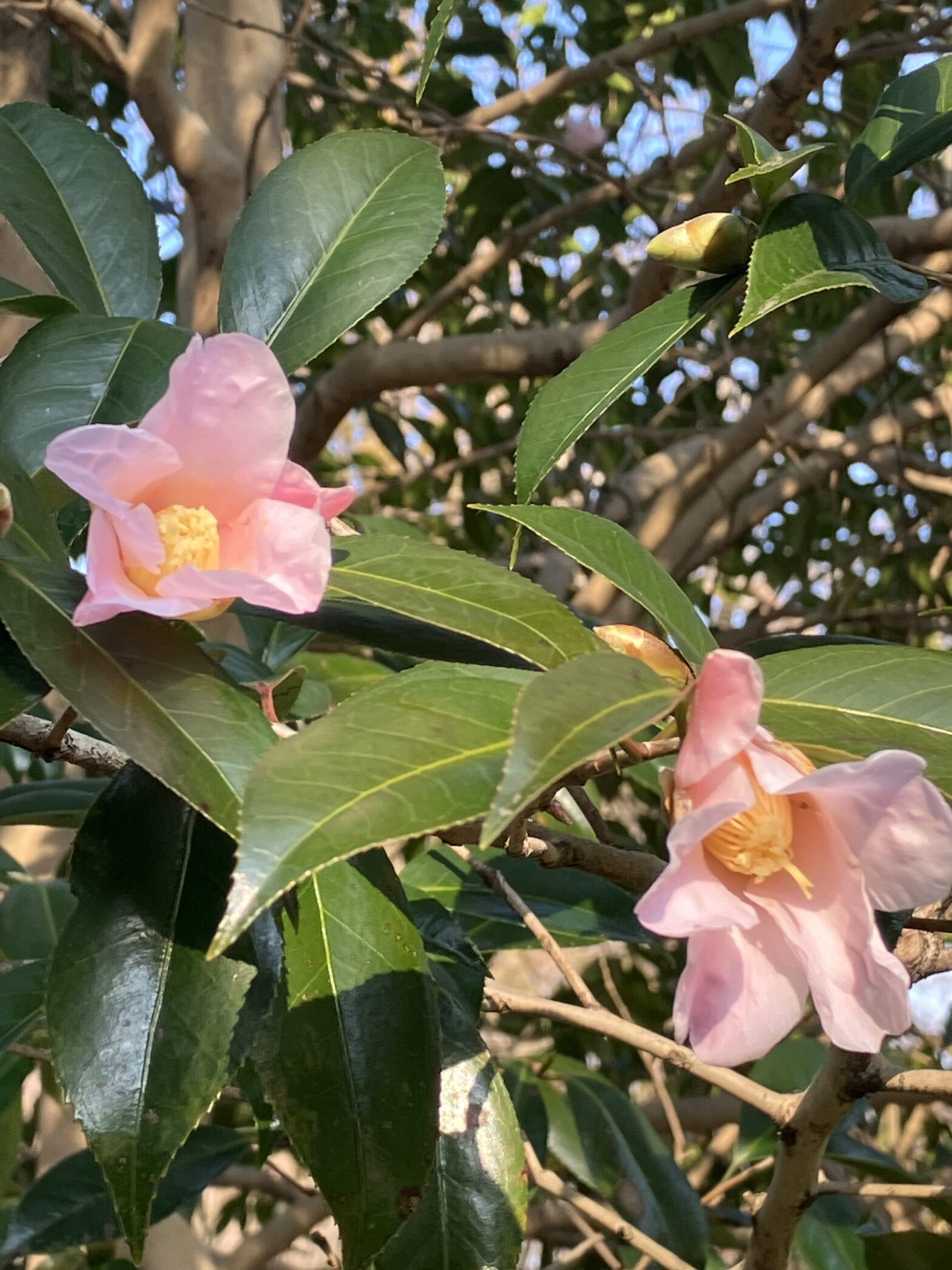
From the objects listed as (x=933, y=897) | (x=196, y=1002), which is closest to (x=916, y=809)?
(x=933, y=897)

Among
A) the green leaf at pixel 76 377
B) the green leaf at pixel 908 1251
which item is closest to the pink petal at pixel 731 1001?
the green leaf at pixel 76 377

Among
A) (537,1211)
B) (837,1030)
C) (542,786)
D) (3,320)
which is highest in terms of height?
(542,786)

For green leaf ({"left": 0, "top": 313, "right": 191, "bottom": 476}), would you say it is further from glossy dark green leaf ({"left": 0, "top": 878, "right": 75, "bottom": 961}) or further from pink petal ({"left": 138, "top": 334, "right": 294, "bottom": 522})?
glossy dark green leaf ({"left": 0, "top": 878, "right": 75, "bottom": 961})

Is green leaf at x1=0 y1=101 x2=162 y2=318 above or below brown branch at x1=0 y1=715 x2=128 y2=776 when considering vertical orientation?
above

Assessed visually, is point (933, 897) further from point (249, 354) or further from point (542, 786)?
point (249, 354)

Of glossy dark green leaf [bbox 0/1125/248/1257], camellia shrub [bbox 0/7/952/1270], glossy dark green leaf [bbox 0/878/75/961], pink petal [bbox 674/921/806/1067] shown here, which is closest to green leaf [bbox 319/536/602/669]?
camellia shrub [bbox 0/7/952/1270]

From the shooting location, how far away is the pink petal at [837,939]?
0.36 m

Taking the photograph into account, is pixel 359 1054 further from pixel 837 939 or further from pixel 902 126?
pixel 902 126

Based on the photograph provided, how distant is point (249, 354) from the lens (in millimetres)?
404

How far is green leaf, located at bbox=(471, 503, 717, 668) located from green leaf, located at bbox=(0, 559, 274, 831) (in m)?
0.12

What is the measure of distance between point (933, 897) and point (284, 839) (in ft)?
0.67

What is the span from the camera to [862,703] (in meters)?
0.40

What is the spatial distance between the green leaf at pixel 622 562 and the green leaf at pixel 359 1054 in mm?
181

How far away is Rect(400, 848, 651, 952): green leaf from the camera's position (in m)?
0.83
